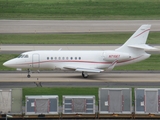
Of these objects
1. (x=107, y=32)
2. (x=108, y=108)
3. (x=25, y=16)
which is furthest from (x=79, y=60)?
(x=25, y=16)

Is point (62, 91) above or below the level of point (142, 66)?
below

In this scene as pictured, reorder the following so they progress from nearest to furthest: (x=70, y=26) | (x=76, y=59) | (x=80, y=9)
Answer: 1. (x=76, y=59)
2. (x=70, y=26)
3. (x=80, y=9)

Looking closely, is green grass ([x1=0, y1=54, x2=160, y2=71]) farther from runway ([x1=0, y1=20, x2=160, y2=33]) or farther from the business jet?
runway ([x1=0, y1=20, x2=160, y2=33])

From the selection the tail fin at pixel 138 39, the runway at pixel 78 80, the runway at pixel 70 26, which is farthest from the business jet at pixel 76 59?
the runway at pixel 70 26

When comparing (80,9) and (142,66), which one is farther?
(80,9)

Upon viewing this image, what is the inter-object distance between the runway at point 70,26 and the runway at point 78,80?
27756mm

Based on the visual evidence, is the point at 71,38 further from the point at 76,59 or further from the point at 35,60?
the point at 35,60

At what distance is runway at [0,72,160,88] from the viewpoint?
5172cm

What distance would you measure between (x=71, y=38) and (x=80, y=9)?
69.7ft

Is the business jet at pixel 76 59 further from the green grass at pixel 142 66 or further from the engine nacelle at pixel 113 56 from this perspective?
the green grass at pixel 142 66

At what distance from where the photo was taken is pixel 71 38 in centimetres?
8019

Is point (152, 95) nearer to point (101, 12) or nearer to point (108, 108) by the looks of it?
point (108, 108)

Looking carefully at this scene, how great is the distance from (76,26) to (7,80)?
36.8 meters

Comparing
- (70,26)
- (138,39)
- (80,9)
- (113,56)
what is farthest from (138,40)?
(80,9)
